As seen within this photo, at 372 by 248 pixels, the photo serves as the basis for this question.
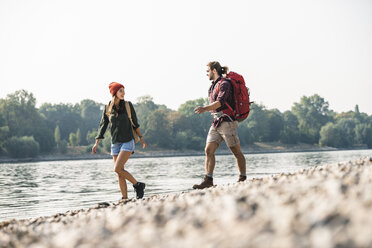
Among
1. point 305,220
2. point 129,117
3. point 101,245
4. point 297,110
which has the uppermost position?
point 297,110

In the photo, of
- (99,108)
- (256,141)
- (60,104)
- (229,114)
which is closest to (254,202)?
(229,114)

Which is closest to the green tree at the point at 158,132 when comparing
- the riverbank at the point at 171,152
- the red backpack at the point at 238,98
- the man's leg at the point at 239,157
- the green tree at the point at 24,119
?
the riverbank at the point at 171,152

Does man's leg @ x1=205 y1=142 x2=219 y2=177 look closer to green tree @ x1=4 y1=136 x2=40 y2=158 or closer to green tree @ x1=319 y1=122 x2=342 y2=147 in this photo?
green tree @ x1=4 y1=136 x2=40 y2=158

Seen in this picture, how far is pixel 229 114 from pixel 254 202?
4.69 meters

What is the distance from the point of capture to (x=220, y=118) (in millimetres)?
8922

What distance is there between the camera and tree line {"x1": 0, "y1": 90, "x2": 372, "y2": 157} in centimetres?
9525

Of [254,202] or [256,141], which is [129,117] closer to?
[254,202]

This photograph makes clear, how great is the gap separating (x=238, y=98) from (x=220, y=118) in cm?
50

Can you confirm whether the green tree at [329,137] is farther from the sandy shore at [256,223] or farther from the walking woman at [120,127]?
the sandy shore at [256,223]

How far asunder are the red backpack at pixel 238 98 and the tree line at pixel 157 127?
80.4 m

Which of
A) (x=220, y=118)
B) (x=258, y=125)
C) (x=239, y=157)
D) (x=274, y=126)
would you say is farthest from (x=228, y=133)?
(x=274, y=126)

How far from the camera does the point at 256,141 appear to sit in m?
134

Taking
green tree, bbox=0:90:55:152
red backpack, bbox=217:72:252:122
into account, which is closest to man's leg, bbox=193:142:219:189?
red backpack, bbox=217:72:252:122

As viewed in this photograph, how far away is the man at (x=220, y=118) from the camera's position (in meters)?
8.74
